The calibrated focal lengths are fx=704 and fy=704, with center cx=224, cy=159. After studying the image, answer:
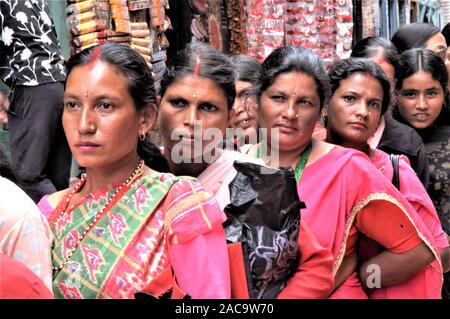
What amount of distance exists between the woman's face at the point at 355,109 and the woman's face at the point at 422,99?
3.09 feet

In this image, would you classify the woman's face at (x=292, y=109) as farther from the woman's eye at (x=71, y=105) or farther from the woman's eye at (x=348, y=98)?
the woman's eye at (x=71, y=105)

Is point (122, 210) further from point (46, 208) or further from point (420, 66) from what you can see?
point (420, 66)

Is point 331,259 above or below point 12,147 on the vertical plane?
above

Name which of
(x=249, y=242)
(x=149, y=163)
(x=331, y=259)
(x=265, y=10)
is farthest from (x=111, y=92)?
(x=265, y=10)

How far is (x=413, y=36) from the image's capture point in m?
5.24

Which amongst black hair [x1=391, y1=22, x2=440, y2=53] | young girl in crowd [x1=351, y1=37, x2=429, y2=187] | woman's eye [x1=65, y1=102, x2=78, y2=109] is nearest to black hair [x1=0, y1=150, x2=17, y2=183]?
woman's eye [x1=65, y1=102, x2=78, y2=109]

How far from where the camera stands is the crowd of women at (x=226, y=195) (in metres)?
1.86

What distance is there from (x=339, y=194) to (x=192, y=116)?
593 millimetres

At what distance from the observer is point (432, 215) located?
2.91 m

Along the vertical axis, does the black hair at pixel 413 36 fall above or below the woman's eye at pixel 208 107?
below

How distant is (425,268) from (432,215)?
0.34 meters

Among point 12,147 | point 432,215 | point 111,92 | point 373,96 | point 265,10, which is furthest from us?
point 265,10

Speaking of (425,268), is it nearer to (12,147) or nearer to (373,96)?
(373,96)

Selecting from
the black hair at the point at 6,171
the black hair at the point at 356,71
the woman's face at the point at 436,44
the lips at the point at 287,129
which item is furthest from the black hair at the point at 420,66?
the black hair at the point at 6,171
